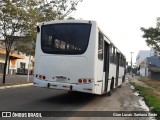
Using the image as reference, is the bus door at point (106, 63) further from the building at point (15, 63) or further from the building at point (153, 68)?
the building at point (153, 68)

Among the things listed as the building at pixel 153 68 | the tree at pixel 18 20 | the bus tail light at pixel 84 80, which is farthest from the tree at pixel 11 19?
the building at pixel 153 68

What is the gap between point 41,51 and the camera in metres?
14.0

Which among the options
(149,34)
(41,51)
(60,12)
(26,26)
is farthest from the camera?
(149,34)

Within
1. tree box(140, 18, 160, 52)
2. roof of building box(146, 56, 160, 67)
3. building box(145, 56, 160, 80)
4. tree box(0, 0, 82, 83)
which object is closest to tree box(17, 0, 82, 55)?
tree box(0, 0, 82, 83)

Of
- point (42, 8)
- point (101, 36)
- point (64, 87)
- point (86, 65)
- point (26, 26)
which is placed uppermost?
point (42, 8)

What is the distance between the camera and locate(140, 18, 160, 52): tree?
159 ft

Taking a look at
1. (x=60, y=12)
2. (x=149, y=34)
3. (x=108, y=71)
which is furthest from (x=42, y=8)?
(x=149, y=34)

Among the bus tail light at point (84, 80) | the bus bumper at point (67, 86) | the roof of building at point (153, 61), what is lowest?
the bus bumper at point (67, 86)

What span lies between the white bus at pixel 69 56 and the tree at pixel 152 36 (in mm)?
35464

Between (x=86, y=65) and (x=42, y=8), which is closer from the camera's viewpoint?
(x=86, y=65)

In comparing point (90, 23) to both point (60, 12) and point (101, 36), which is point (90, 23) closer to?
point (101, 36)

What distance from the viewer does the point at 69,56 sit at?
1339 cm

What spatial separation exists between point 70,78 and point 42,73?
1360mm

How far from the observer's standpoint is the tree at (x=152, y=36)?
48344 millimetres
